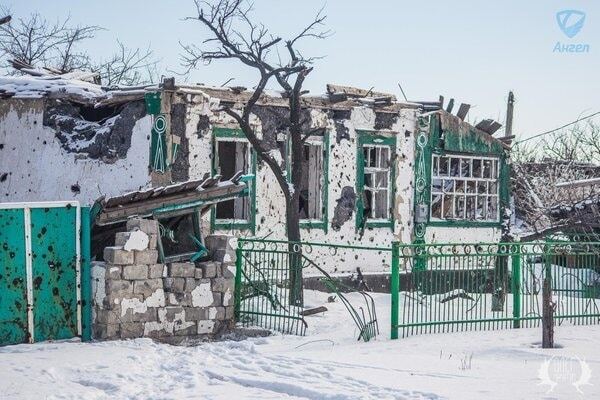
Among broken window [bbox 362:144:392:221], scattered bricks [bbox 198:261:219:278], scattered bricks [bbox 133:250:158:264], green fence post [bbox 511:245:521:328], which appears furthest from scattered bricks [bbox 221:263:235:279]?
broken window [bbox 362:144:392:221]

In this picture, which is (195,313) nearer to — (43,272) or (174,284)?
(174,284)

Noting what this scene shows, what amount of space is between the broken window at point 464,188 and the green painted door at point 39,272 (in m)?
9.32

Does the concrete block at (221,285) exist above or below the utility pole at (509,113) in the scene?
below

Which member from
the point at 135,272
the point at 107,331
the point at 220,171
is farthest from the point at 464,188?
the point at 107,331

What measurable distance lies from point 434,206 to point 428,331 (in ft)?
24.8

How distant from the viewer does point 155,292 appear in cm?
1141

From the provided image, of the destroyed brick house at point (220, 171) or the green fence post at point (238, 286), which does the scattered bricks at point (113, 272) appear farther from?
the green fence post at point (238, 286)

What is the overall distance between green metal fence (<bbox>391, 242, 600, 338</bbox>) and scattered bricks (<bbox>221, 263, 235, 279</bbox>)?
2334 mm

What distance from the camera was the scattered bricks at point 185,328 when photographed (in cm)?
1162

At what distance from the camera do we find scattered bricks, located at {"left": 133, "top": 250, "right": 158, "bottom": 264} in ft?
36.9

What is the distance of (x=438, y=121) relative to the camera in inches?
728

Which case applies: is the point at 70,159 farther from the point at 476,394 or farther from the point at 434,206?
the point at 476,394

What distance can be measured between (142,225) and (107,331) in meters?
1.40

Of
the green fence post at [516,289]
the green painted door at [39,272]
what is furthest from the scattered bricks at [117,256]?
the green fence post at [516,289]
